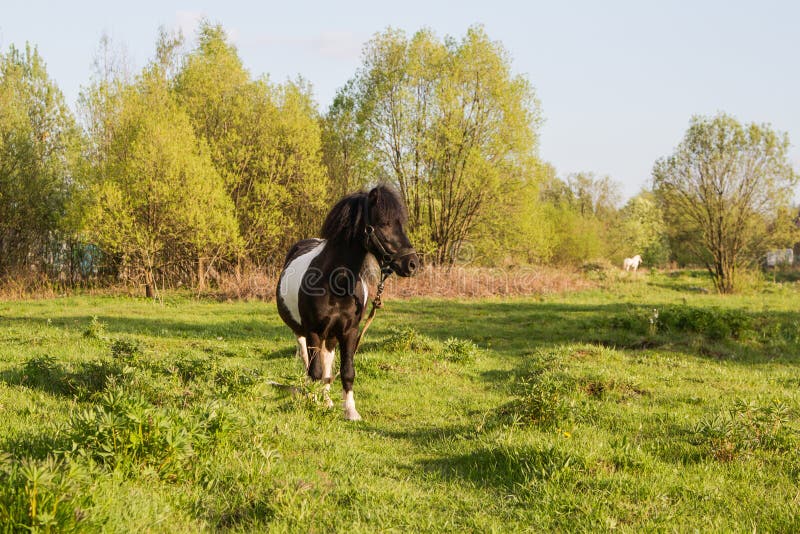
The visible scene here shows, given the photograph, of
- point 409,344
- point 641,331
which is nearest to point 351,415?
point 409,344

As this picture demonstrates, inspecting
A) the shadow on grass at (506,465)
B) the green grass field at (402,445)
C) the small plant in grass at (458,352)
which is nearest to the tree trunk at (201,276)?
the green grass field at (402,445)

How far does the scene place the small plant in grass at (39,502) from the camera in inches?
101

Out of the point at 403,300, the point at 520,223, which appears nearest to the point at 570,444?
the point at 403,300

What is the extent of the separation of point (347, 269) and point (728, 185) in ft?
83.2

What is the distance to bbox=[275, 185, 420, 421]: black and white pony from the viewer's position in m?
6.24

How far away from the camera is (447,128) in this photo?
24.8 m

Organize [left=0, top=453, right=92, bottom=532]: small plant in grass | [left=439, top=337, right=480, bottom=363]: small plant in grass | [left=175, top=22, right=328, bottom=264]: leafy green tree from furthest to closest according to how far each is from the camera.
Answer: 1. [left=175, top=22, right=328, bottom=264]: leafy green tree
2. [left=439, top=337, right=480, bottom=363]: small plant in grass
3. [left=0, top=453, right=92, bottom=532]: small plant in grass

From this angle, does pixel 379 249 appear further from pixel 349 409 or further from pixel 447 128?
pixel 447 128

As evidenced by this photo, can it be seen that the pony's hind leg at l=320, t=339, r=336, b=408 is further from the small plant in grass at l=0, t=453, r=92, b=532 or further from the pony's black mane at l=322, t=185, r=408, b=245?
the small plant in grass at l=0, t=453, r=92, b=532

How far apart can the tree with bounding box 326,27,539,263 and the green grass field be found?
16362 millimetres

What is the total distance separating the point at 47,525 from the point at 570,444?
371 cm

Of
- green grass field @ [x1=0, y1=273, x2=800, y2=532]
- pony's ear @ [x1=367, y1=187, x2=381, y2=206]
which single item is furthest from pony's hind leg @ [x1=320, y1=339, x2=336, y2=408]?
pony's ear @ [x1=367, y1=187, x2=381, y2=206]

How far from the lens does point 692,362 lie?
10062 millimetres

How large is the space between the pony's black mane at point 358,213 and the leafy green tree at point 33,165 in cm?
1889
